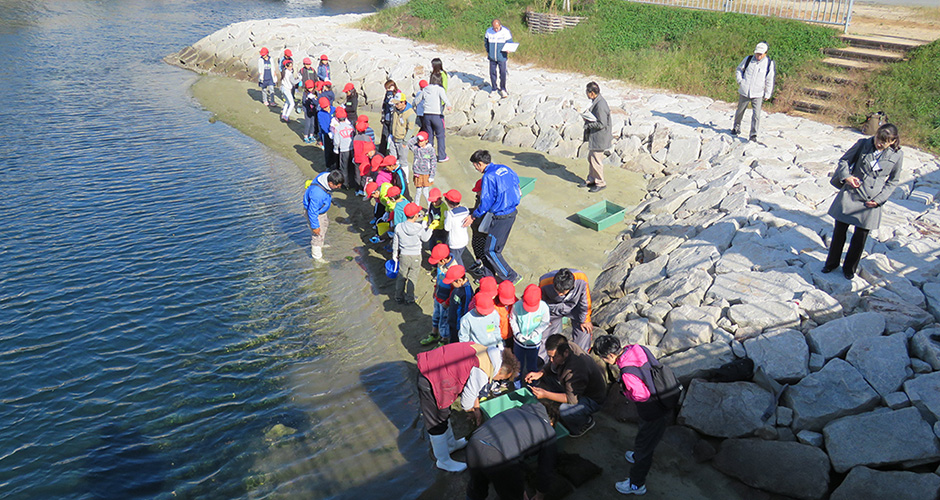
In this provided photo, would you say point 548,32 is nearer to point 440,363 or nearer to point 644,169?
point 644,169

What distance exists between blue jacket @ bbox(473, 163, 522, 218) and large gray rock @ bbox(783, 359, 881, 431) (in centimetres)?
418

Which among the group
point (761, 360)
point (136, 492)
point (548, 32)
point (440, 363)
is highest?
point (548, 32)

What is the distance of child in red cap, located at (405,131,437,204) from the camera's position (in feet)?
35.0

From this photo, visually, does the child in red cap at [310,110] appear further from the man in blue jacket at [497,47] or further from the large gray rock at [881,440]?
the large gray rock at [881,440]

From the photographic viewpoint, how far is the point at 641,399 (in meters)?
4.96

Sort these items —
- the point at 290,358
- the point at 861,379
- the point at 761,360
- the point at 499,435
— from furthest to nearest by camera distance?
the point at 290,358, the point at 761,360, the point at 861,379, the point at 499,435

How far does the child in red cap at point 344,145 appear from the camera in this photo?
12.1m

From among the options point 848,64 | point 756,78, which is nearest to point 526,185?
point 756,78

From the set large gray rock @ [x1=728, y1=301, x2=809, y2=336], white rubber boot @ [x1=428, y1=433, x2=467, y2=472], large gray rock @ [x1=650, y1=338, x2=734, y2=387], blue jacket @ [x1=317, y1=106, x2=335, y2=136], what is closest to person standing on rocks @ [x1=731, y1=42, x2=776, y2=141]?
large gray rock @ [x1=728, y1=301, x2=809, y2=336]

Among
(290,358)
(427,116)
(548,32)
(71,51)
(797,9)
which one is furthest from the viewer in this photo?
(71,51)

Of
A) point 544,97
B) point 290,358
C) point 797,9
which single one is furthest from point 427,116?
point 797,9

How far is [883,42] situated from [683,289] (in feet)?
37.3

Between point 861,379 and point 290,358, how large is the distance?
6.71m

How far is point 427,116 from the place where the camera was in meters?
12.2
